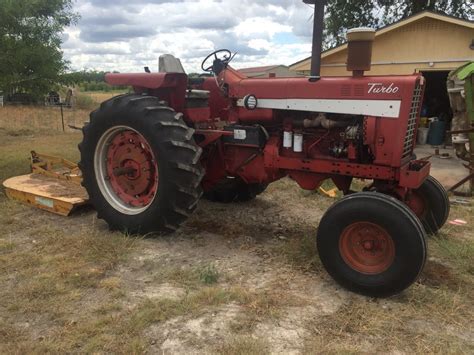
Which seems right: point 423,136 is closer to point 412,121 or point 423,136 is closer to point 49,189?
point 412,121

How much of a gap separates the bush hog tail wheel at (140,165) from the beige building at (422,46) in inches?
354

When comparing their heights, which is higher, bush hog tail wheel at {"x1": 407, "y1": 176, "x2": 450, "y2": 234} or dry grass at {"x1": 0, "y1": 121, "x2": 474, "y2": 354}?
bush hog tail wheel at {"x1": 407, "y1": 176, "x2": 450, "y2": 234}

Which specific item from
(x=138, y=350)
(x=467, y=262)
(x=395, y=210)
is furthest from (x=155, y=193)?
(x=467, y=262)

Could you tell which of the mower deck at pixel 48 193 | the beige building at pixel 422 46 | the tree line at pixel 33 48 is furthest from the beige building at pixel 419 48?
the mower deck at pixel 48 193

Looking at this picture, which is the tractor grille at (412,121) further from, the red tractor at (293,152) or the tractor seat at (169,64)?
the tractor seat at (169,64)

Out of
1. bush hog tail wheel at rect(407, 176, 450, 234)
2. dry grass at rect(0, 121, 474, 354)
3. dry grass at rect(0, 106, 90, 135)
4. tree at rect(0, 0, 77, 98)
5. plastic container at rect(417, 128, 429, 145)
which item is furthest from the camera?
dry grass at rect(0, 106, 90, 135)

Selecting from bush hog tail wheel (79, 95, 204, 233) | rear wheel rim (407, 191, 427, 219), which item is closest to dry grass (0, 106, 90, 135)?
bush hog tail wheel (79, 95, 204, 233)

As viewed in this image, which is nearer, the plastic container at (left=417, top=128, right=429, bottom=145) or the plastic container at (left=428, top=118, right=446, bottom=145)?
the plastic container at (left=428, top=118, right=446, bottom=145)

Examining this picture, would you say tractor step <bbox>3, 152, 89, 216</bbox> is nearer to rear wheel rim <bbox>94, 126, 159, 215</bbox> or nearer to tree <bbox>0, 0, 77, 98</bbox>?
rear wheel rim <bbox>94, 126, 159, 215</bbox>

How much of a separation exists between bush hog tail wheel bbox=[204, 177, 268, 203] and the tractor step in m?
1.54

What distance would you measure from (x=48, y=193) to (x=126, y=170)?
133 centimetres

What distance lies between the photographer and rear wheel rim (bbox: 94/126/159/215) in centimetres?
454

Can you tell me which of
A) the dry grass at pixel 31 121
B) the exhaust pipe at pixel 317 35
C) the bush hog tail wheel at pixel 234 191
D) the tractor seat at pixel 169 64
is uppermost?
the exhaust pipe at pixel 317 35

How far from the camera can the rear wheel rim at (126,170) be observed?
454 centimetres
